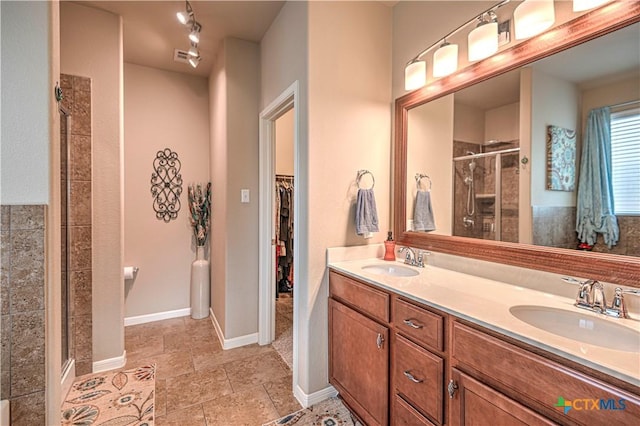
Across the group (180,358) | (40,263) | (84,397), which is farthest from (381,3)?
(84,397)

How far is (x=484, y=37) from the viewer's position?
1501 millimetres

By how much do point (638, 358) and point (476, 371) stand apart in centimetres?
44

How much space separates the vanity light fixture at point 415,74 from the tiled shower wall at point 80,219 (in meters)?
2.34

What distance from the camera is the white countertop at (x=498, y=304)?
768mm

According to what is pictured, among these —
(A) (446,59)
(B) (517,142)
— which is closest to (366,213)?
(B) (517,142)

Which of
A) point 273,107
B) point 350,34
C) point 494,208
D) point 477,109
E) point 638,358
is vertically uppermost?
point 350,34

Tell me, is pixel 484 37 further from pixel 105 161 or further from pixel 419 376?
pixel 105 161

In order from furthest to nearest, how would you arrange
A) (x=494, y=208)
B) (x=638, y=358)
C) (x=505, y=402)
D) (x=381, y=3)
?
(x=381, y=3), (x=494, y=208), (x=505, y=402), (x=638, y=358)

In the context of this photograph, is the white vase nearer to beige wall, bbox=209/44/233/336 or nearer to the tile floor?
beige wall, bbox=209/44/233/336

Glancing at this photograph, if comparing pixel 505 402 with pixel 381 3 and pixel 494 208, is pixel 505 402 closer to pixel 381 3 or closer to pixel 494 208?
pixel 494 208

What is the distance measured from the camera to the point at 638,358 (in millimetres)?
760

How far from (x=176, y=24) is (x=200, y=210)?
176cm

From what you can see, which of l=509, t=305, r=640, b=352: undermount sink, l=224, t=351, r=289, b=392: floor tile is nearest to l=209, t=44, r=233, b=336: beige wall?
l=224, t=351, r=289, b=392: floor tile

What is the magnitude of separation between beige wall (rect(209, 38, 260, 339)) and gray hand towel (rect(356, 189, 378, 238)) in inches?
45.6
